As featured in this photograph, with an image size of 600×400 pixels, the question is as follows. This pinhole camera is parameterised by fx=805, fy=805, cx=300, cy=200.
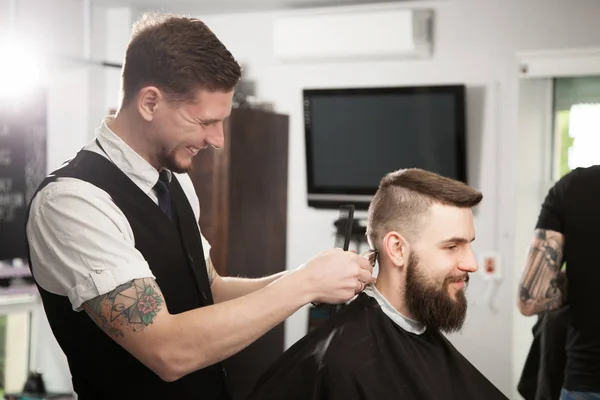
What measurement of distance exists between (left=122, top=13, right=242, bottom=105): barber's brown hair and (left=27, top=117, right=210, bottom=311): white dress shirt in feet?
0.83

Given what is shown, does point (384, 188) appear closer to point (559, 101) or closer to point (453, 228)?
point (453, 228)

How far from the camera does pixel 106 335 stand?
1708 millimetres

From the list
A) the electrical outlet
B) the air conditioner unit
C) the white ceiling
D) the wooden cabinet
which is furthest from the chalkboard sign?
the electrical outlet

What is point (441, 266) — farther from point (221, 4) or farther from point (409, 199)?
point (221, 4)

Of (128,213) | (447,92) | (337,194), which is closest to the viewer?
(128,213)

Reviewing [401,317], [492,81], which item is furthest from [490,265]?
[401,317]

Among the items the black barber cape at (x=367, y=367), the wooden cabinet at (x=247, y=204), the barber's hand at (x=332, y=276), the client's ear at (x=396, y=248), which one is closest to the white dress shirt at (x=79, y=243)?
the barber's hand at (x=332, y=276)

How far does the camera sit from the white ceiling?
15.3ft

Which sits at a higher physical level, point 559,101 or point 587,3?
point 587,3

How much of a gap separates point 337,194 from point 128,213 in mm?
3084

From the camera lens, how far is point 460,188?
199 cm

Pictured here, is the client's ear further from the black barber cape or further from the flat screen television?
the flat screen television

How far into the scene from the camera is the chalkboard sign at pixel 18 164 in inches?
178

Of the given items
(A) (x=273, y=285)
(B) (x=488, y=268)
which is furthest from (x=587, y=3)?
(A) (x=273, y=285)
